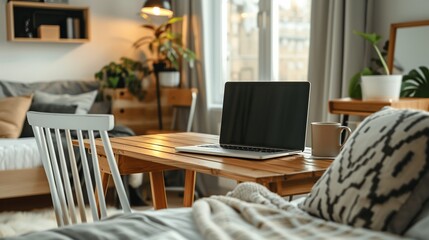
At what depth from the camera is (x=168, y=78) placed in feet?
15.8

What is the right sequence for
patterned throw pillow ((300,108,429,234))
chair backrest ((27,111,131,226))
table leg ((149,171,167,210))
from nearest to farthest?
patterned throw pillow ((300,108,429,234)) → chair backrest ((27,111,131,226)) → table leg ((149,171,167,210))

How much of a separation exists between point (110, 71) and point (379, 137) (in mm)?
3708

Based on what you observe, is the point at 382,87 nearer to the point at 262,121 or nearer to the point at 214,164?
the point at 262,121

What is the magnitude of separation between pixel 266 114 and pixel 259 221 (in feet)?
2.71

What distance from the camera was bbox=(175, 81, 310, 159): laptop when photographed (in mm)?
1920

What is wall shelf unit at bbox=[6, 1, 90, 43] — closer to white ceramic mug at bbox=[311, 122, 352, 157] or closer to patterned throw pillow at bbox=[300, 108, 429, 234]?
white ceramic mug at bbox=[311, 122, 352, 157]

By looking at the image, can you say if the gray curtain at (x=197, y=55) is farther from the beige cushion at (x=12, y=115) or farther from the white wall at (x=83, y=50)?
the beige cushion at (x=12, y=115)

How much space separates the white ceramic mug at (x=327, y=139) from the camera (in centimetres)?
188

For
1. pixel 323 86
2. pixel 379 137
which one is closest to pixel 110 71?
pixel 323 86

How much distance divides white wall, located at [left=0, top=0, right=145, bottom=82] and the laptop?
9.81ft

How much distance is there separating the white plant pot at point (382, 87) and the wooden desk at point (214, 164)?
983 mm

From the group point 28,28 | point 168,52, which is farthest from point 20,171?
point 168,52

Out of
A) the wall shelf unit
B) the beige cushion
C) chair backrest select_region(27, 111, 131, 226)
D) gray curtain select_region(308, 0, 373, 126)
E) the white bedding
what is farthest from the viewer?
the wall shelf unit

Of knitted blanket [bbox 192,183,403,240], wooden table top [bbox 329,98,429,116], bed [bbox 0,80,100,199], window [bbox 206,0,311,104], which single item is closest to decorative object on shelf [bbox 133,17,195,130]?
window [bbox 206,0,311,104]
